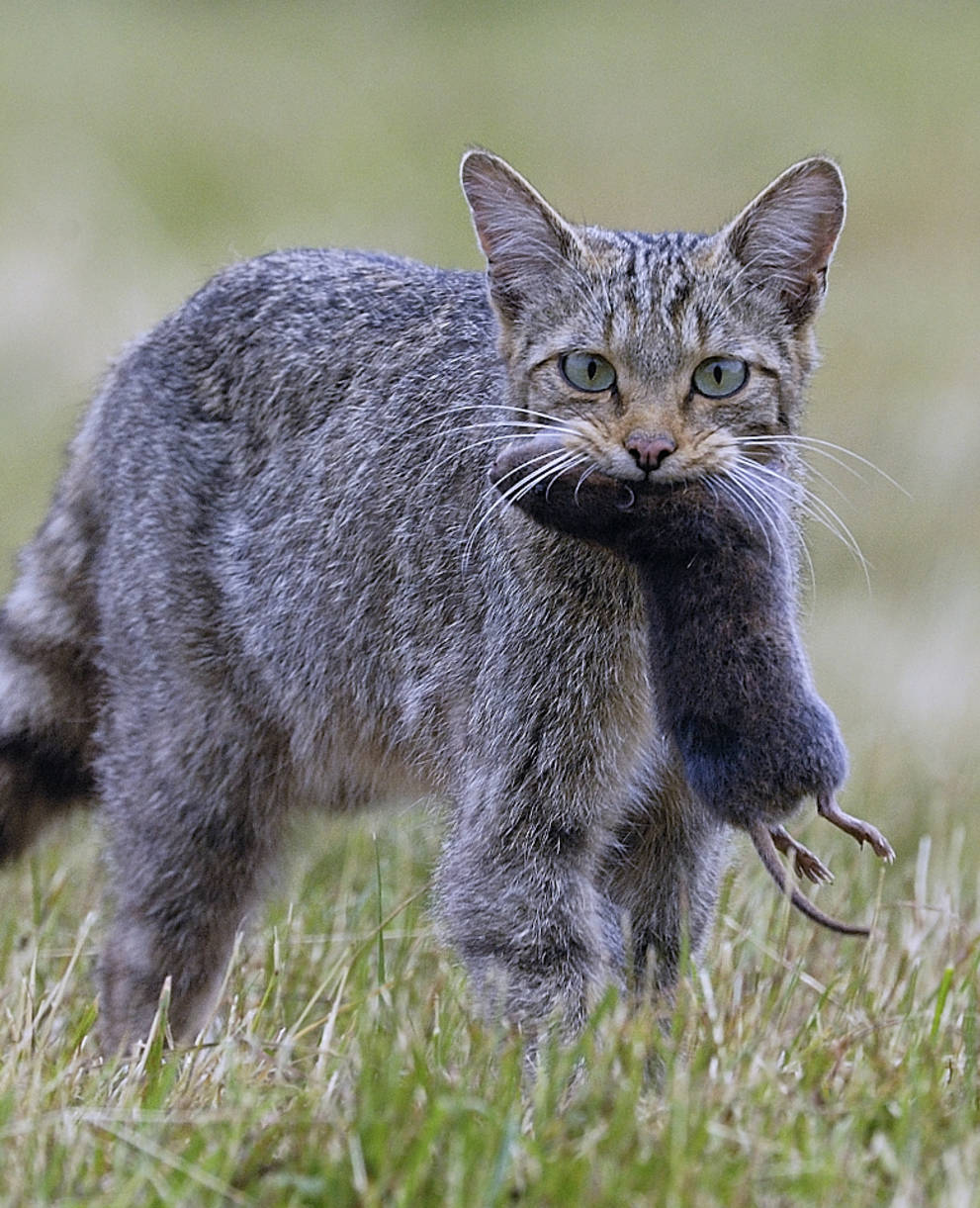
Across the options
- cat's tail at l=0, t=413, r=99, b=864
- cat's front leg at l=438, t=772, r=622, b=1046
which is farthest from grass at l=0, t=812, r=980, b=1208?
cat's tail at l=0, t=413, r=99, b=864

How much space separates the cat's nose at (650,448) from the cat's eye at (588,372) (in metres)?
0.25

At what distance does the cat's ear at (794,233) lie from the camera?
4203 mm

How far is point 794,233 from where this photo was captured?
4234mm

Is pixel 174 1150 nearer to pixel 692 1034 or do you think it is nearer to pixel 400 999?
pixel 692 1034

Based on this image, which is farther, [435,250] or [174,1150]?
[435,250]

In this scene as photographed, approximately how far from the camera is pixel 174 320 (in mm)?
5312

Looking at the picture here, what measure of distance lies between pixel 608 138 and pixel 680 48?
3.36 metres

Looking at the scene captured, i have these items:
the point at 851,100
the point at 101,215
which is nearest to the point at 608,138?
the point at 851,100

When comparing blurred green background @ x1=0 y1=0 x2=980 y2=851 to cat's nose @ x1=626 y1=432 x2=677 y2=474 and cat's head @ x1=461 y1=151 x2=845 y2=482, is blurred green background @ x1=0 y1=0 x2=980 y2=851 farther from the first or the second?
cat's nose @ x1=626 y1=432 x2=677 y2=474

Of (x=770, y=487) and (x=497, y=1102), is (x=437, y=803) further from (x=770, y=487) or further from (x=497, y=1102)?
(x=497, y=1102)

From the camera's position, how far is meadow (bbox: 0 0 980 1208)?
3.05m

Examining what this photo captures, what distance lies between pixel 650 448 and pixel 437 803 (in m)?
1.26

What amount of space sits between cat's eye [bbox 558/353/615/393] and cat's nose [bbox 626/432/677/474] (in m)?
0.25

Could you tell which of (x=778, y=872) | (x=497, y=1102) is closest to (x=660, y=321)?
(x=778, y=872)
